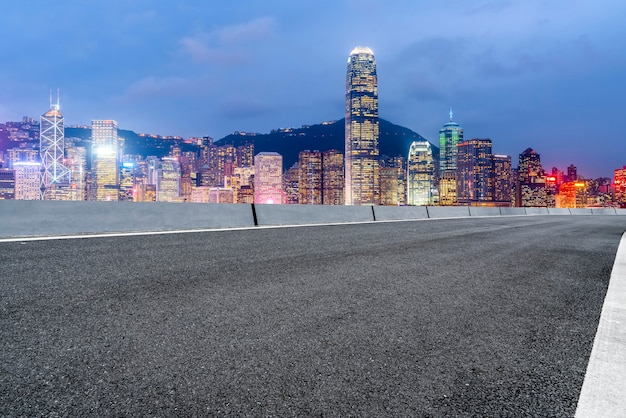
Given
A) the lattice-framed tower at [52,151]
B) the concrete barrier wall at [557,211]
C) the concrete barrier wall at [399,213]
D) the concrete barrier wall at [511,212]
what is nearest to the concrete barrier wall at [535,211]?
the concrete barrier wall at [511,212]

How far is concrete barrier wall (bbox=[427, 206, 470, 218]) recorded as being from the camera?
23689 millimetres

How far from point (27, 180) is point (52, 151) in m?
25.7

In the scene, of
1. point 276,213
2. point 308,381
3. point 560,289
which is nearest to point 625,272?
point 560,289

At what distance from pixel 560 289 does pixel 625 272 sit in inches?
78.2

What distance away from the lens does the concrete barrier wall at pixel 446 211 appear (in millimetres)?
23689

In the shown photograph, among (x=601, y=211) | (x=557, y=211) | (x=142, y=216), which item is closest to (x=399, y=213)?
(x=142, y=216)

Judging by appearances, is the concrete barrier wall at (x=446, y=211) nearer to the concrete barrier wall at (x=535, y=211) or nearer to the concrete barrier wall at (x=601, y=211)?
the concrete barrier wall at (x=535, y=211)

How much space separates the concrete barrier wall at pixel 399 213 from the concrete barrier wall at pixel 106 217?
314 inches

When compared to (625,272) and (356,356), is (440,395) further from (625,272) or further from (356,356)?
(625,272)

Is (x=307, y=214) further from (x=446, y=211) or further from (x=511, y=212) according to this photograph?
(x=511, y=212)

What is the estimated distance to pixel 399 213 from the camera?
66.9ft

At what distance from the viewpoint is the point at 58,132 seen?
190625 mm

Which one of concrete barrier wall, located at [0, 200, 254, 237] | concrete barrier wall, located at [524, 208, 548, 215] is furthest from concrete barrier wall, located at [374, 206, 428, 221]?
concrete barrier wall, located at [524, 208, 548, 215]

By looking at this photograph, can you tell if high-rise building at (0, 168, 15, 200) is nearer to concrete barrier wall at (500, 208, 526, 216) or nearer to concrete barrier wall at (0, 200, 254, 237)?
concrete barrier wall at (500, 208, 526, 216)
